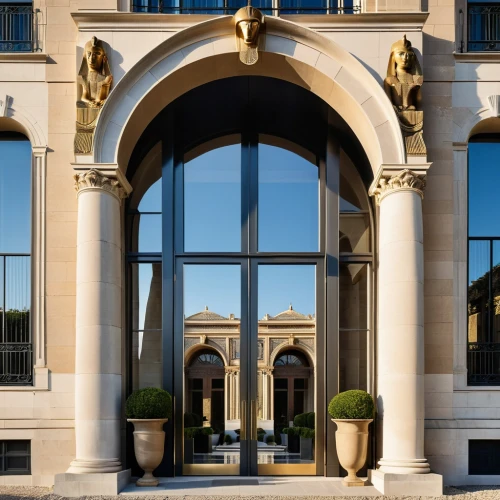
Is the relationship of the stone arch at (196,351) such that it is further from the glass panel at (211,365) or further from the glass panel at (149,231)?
the glass panel at (149,231)

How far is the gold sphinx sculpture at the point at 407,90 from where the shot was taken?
45.2ft

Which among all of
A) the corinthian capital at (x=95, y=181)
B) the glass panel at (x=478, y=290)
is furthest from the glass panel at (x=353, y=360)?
the corinthian capital at (x=95, y=181)

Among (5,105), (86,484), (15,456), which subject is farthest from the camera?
(5,105)

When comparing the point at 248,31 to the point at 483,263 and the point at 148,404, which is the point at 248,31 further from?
the point at 148,404

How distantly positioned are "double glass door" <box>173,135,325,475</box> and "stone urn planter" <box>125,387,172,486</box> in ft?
3.71

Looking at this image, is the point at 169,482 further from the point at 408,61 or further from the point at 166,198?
the point at 408,61

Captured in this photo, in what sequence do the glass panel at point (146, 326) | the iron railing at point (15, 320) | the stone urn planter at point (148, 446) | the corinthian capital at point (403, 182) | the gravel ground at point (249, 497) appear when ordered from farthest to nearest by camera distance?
the glass panel at point (146, 326) → the iron railing at point (15, 320) → the corinthian capital at point (403, 182) → the stone urn planter at point (148, 446) → the gravel ground at point (249, 497)


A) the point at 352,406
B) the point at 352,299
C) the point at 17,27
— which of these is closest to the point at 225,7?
the point at 17,27

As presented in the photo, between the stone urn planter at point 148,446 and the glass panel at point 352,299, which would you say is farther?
the glass panel at point 352,299

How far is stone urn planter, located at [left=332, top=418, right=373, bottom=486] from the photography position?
13414 millimetres

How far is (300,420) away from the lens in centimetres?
1480

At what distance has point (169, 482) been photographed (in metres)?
13.8

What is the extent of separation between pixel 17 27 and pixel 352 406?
1019 centimetres

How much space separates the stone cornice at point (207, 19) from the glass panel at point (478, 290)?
15.5ft
